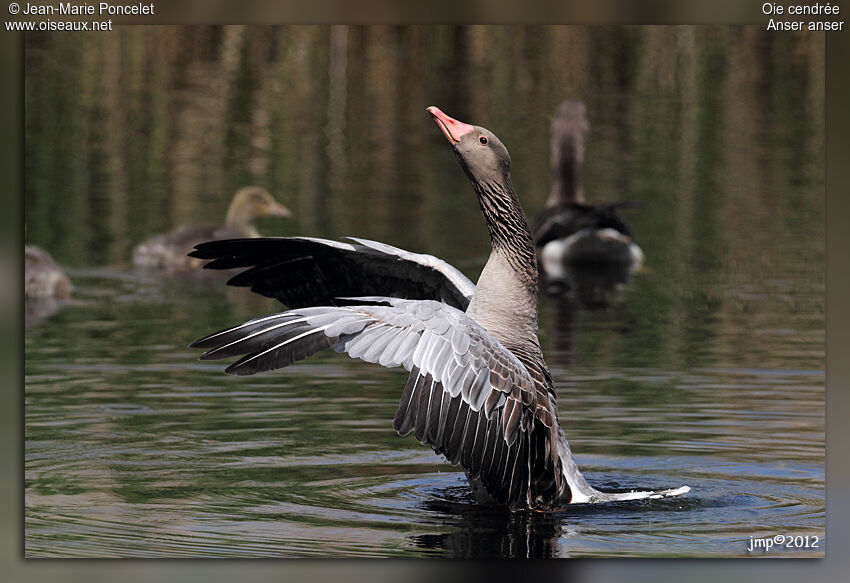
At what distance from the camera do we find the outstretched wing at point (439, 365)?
20.6 ft

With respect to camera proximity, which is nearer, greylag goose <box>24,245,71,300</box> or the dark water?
the dark water

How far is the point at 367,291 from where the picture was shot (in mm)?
8281

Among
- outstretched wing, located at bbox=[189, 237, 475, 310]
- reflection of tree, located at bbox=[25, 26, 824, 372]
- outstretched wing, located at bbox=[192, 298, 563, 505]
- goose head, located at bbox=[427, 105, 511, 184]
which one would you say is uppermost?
reflection of tree, located at bbox=[25, 26, 824, 372]

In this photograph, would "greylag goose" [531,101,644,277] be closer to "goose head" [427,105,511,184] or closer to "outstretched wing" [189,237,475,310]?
"outstretched wing" [189,237,475,310]

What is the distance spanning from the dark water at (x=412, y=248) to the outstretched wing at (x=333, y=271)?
0.95 meters

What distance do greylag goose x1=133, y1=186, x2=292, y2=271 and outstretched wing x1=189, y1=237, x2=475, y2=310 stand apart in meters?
6.52

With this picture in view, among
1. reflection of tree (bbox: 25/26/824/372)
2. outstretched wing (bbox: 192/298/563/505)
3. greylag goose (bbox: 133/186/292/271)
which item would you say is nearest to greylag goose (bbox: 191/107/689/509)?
outstretched wing (bbox: 192/298/563/505)

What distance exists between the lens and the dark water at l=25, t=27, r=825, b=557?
23.7ft

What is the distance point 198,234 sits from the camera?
15.5 meters

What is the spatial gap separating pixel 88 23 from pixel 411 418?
2.81 meters

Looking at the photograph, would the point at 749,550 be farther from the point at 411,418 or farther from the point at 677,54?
the point at 677,54

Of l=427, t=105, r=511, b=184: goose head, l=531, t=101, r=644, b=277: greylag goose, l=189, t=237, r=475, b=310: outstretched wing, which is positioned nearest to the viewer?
l=427, t=105, r=511, b=184: goose head

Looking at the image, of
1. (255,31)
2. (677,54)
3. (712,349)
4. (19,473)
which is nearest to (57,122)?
(255,31)

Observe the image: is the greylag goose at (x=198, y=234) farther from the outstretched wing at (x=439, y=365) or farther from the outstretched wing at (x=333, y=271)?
the outstretched wing at (x=439, y=365)
